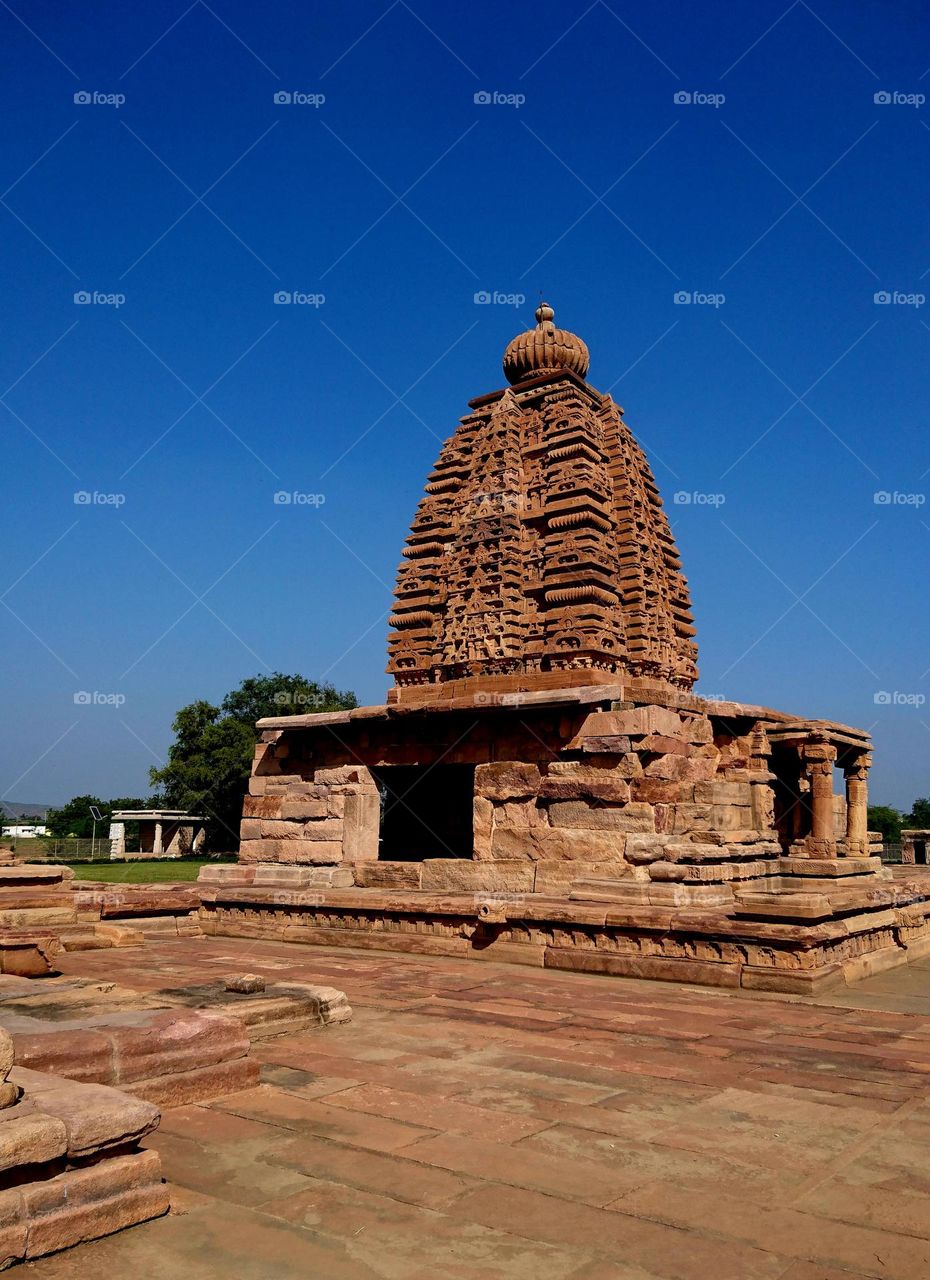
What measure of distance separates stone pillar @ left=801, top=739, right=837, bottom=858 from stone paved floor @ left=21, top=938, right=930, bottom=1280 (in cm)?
1128

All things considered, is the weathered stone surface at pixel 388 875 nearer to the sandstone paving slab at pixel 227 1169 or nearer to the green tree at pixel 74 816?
the sandstone paving slab at pixel 227 1169

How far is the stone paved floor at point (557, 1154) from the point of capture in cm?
241

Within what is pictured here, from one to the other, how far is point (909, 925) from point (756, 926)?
2.65m

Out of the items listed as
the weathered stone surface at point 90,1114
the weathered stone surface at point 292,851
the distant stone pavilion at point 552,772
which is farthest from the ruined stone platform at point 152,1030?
the weathered stone surface at point 292,851

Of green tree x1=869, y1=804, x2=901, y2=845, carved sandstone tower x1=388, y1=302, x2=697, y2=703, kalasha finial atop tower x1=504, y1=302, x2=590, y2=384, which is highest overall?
kalasha finial atop tower x1=504, y1=302, x2=590, y2=384

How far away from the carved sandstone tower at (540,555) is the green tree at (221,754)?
24.9 m

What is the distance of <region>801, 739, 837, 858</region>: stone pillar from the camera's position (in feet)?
53.4

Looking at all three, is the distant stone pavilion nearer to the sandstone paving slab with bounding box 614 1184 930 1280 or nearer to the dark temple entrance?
the dark temple entrance

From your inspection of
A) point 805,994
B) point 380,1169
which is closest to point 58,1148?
point 380,1169

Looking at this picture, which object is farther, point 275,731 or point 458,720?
point 275,731

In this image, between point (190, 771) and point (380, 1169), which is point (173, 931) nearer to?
point (380, 1169)

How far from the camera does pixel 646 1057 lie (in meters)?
4.48

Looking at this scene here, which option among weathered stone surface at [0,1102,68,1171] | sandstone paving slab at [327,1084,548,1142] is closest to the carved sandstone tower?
sandstone paving slab at [327,1084,548,1142]

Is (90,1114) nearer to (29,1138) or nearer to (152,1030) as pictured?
(29,1138)
